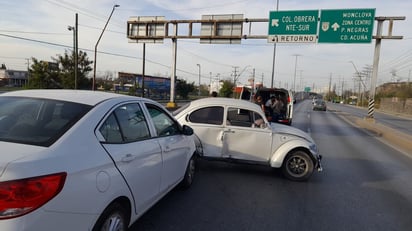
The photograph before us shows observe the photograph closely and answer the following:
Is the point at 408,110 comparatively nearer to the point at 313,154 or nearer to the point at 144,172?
the point at 313,154

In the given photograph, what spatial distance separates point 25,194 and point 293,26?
1906 centimetres

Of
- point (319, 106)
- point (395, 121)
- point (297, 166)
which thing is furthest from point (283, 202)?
point (319, 106)

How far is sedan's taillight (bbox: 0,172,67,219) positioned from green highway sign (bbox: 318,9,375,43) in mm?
18918

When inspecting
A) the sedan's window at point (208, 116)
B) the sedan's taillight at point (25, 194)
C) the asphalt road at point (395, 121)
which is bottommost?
the asphalt road at point (395, 121)

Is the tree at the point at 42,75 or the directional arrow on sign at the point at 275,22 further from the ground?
the directional arrow on sign at the point at 275,22

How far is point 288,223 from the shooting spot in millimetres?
3977

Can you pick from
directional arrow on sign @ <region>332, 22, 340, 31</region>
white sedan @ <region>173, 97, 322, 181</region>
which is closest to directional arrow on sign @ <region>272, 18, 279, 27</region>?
directional arrow on sign @ <region>332, 22, 340, 31</region>

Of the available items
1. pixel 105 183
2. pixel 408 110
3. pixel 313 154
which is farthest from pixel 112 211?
pixel 408 110

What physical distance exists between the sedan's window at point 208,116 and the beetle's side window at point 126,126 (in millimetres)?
2805

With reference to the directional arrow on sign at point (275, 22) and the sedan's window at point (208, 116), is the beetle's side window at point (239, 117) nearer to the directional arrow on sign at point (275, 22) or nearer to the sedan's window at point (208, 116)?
the sedan's window at point (208, 116)

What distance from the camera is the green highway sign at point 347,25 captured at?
17.4m

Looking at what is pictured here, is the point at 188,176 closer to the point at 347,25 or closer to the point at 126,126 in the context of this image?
the point at 126,126

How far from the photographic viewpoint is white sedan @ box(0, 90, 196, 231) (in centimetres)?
194

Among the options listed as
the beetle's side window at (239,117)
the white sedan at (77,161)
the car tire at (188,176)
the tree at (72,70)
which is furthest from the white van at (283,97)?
the tree at (72,70)
